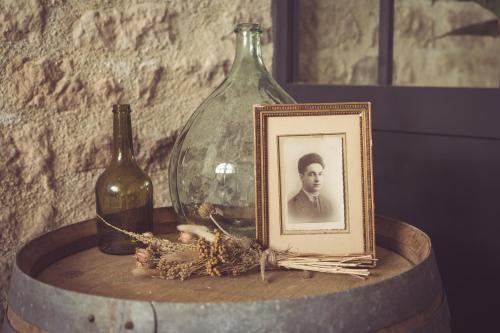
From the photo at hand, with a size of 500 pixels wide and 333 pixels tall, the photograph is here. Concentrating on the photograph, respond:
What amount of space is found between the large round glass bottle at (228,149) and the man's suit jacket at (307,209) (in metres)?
0.12

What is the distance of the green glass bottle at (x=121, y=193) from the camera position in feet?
3.56

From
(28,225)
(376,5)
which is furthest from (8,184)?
(376,5)

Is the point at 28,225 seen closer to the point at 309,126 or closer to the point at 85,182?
the point at 85,182

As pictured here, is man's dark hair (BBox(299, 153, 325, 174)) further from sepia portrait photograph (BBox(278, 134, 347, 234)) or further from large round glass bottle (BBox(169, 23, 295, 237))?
large round glass bottle (BBox(169, 23, 295, 237))

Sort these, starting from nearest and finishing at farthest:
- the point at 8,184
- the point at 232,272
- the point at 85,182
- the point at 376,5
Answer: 1. the point at 232,272
2. the point at 8,184
3. the point at 85,182
4. the point at 376,5

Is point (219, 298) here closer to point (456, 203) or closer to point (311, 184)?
point (311, 184)

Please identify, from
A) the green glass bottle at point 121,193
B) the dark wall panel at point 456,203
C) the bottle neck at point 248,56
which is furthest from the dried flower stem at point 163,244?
the dark wall panel at point 456,203

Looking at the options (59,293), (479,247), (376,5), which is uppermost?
(376,5)

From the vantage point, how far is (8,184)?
1.25 m

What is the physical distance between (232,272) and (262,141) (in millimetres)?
211

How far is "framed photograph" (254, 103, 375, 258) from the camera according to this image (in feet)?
3.14

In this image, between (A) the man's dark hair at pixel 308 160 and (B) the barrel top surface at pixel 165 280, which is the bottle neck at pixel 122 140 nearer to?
(B) the barrel top surface at pixel 165 280

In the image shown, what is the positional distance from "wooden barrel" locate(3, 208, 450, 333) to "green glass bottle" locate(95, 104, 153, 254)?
0.15ft

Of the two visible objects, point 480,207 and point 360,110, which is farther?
point 480,207
